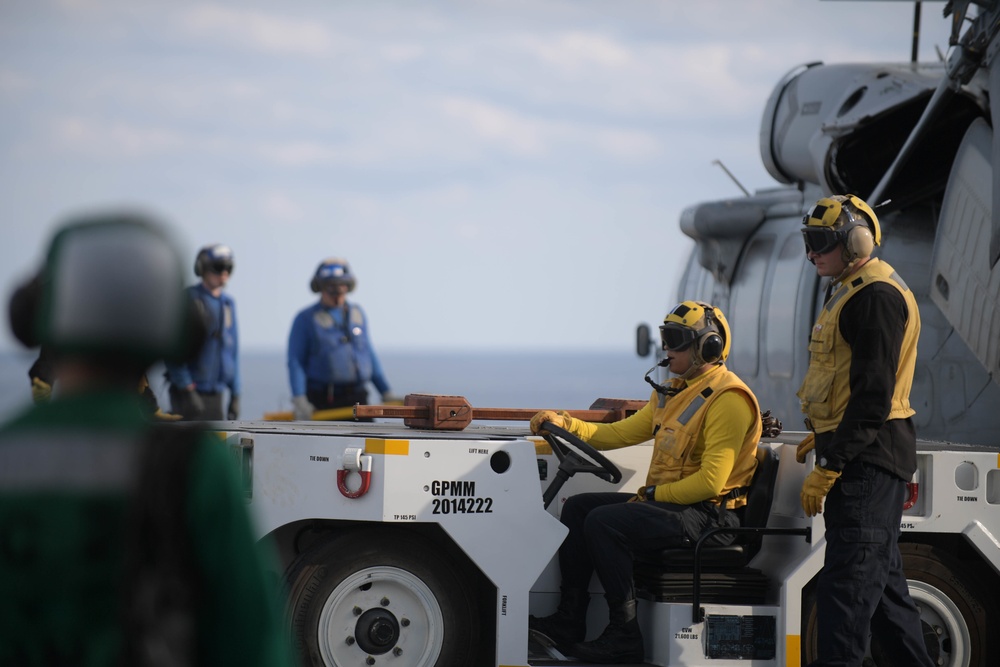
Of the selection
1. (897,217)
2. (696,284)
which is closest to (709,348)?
(897,217)

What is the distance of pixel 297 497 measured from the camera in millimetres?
5105

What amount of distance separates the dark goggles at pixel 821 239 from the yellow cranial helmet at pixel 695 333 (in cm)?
52

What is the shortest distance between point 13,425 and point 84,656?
30 centimetres

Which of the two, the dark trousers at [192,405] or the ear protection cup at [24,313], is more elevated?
the dark trousers at [192,405]

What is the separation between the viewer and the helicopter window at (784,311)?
908 centimetres

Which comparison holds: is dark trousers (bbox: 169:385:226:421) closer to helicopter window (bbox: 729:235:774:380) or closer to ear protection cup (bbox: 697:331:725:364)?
helicopter window (bbox: 729:235:774:380)

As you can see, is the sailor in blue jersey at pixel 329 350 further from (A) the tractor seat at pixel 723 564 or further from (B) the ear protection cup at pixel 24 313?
(B) the ear protection cup at pixel 24 313

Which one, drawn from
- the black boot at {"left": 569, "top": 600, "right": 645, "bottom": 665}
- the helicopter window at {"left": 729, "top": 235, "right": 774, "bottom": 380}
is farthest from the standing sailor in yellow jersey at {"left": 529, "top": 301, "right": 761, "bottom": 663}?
the helicopter window at {"left": 729, "top": 235, "right": 774, "bottom": 380}

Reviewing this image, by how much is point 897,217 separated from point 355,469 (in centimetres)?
454

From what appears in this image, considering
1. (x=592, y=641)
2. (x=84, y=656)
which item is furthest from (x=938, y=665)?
(x=84, y=656)

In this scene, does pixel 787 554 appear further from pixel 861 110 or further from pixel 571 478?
pixel 861 110

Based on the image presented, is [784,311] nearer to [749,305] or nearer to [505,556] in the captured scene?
[749,305]

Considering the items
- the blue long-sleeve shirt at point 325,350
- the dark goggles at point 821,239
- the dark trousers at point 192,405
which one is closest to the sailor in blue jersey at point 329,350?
the blue long-sleeve shirt at point 325,350

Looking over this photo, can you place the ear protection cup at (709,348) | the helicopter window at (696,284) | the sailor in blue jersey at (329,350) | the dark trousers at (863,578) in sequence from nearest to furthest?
the dark trousers at (863,578) < the ear protection cup at (709,348) < the sailor in blue jersey at (329,350) < the helicopter window at (696,284)
